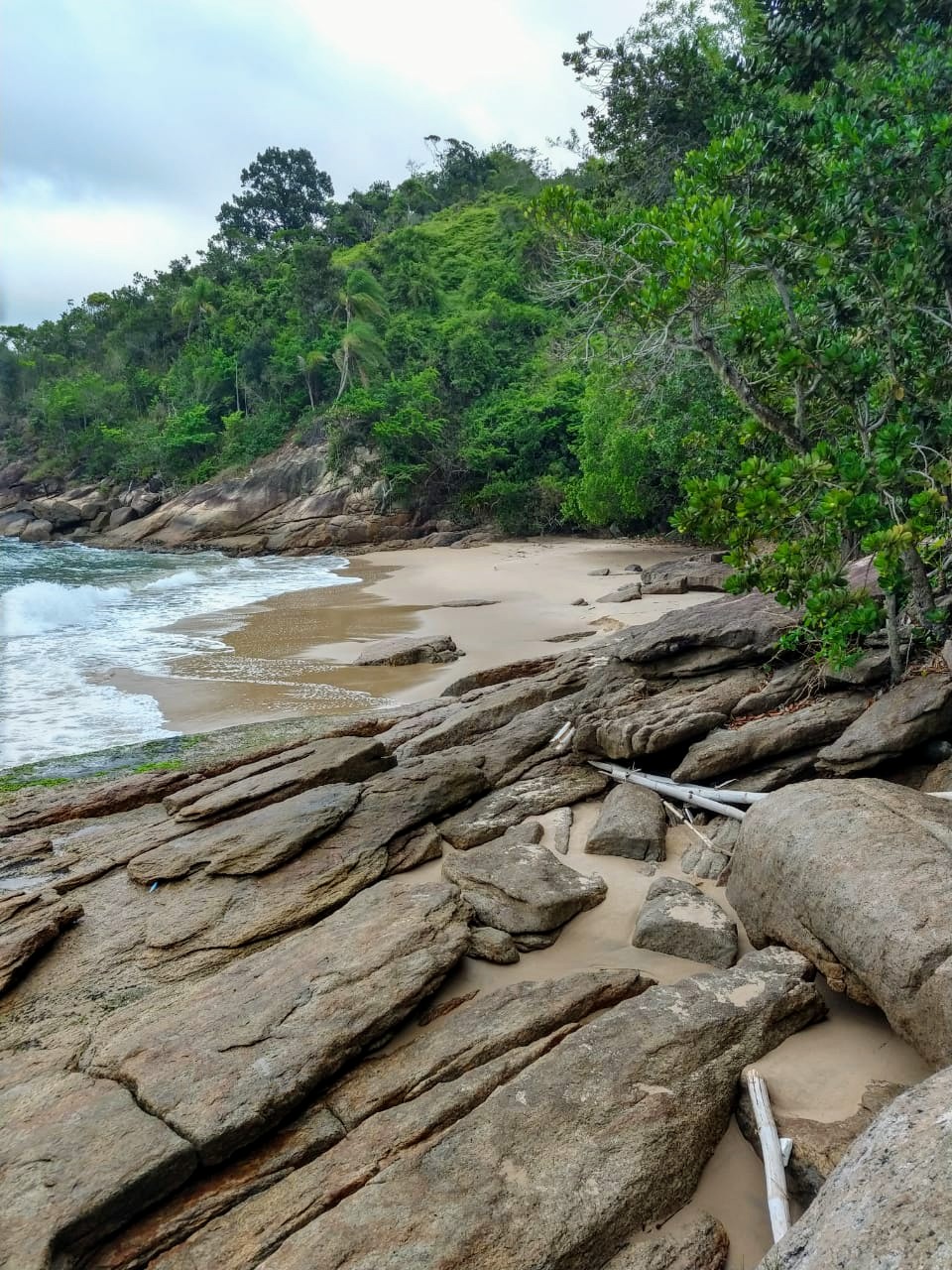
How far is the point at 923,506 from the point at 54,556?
119ft

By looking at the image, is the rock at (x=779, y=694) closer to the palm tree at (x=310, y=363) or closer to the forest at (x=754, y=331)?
the forest at (x=754, y=331)

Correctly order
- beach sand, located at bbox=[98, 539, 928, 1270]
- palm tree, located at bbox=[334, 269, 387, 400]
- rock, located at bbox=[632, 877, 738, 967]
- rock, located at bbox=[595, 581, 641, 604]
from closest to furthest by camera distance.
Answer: beach sand, located at bbox=[98, 539, 928, 1270] → rock, located at bbox=[632, 877, 738, 967] → rock, located at bbox=[595, 581, 641, 604] → palm tree, located at bbox=[334, 269, 387, 400]

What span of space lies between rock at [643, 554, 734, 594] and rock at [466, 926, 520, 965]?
485 inches

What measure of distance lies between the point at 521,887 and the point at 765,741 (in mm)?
2260

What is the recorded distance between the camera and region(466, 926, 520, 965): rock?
4.10m

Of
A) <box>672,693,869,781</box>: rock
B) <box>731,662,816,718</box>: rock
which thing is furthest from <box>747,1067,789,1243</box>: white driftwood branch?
<box>731,662,816,718</box>: rock

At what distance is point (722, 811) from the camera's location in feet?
17.6

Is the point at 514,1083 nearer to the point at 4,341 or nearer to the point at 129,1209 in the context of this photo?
the point at 129,1209

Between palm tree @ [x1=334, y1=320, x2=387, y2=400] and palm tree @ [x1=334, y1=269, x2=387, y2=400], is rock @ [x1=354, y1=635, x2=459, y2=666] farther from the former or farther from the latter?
palm tree @ [x1=334, y1=269, x2=387, y2=400]

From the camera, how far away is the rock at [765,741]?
5.56m

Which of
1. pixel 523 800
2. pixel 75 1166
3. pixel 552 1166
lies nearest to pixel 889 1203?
pixel 552 1166

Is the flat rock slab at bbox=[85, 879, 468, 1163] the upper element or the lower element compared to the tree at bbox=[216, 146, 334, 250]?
lower

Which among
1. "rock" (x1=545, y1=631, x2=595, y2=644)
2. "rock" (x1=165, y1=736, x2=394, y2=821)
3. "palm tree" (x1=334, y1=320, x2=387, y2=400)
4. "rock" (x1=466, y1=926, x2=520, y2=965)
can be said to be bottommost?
"rock" (x1=545, y1=631, x2=595, y2=644)

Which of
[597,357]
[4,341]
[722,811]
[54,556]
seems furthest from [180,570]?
[4,341]
